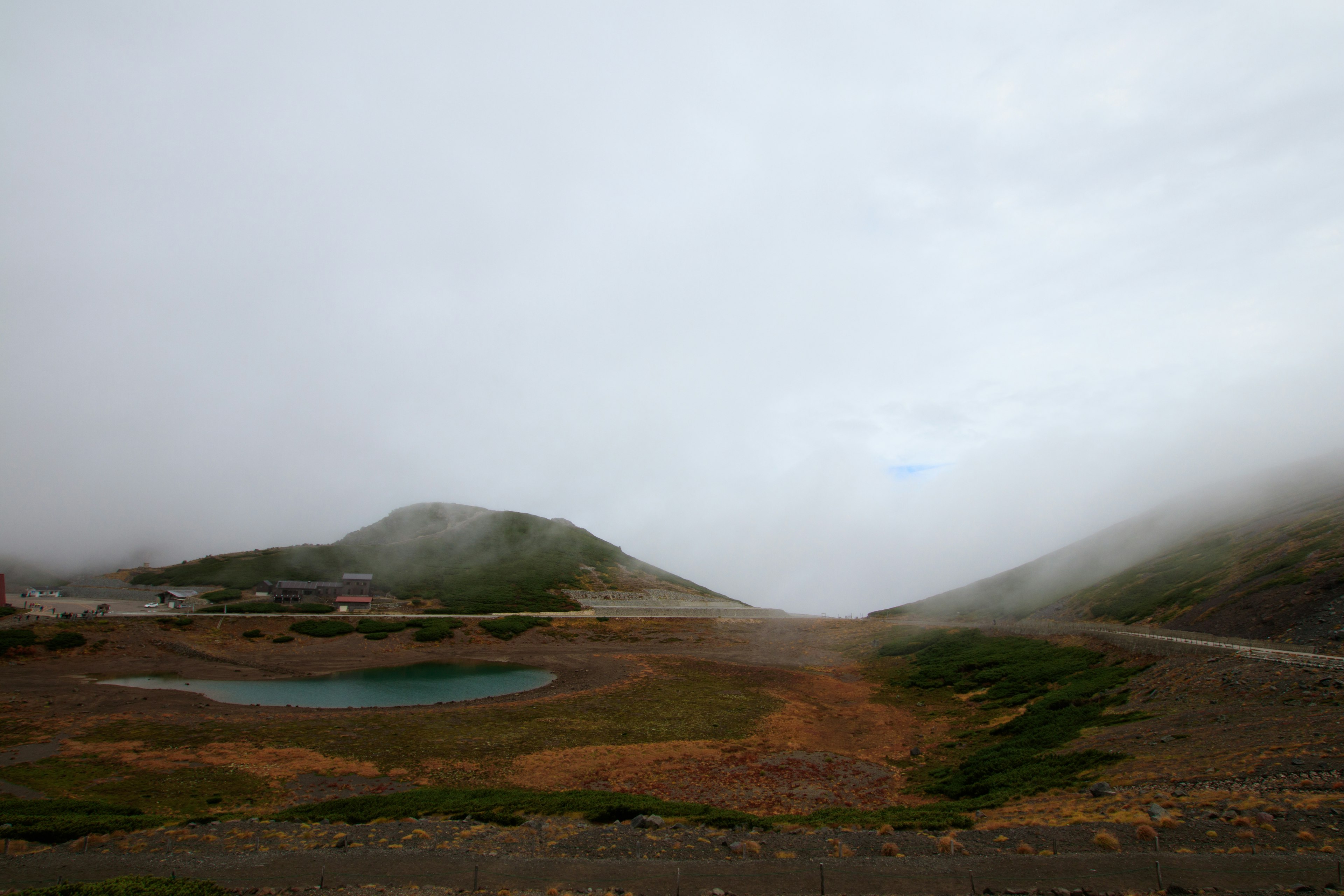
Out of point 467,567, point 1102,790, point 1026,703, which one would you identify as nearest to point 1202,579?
point 1026,703

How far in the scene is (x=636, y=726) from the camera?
44500mm

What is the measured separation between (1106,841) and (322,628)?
98.9 meters

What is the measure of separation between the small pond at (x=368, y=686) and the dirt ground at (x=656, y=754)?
9.73 feet

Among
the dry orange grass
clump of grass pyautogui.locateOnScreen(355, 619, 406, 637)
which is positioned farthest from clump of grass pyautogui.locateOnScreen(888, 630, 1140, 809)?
clump of grass pyautogui.locateOnScreen(355, 619, 406, 637)

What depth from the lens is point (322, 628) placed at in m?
87.5

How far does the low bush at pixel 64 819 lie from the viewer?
21500mm

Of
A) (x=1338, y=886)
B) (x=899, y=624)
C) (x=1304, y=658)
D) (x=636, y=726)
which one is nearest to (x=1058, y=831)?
(x=1338, y=886)

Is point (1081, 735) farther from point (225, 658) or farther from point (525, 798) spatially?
point (225, 658)

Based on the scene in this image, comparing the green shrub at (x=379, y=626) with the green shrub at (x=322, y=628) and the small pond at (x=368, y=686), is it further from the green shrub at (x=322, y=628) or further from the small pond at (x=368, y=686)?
the small pond at (x=368, y=686)

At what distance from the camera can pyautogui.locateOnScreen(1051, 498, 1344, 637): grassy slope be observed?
4844cm

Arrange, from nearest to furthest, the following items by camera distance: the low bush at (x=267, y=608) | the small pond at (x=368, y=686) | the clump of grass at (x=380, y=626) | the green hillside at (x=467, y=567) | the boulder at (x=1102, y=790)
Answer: the boulder at (x=1102, y=790) → the small pond at (x=368, y=686) → the clump of grass at (x=380, y=626) → the low bush at (x=267, y=608) → the green hillside at (x=467, y=567)

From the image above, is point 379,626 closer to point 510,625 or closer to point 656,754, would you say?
point 510,625

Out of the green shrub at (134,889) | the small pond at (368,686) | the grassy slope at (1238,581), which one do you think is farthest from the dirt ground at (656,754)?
the grassy slope at (1238,581)

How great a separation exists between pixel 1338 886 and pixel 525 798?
27956mm
